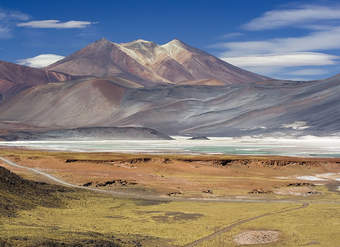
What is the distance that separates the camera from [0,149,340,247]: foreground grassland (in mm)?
29125

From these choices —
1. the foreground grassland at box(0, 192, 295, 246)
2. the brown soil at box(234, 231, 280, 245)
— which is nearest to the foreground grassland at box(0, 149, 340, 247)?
the foreground grassland at box(0, 192, 295, 246)

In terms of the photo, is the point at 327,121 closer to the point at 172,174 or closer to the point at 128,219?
the point at 172,174

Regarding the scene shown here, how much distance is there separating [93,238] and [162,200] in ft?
62.4

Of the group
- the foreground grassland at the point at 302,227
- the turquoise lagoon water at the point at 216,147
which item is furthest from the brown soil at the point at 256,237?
the turquoise lagoon water at the point at 216,147

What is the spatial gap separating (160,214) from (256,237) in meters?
9.15

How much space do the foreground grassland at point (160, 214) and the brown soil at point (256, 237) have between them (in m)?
0.52

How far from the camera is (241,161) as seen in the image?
73188 millimetres

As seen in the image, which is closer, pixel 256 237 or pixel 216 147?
pixel 256 237

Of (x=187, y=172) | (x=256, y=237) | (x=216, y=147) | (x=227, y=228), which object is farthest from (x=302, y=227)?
(x=216, y=147)

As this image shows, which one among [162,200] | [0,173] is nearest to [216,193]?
[162,200]

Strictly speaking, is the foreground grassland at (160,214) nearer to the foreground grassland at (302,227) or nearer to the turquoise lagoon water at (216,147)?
the foreground grassland at (302,227)

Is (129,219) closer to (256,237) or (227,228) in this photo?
(227,228)

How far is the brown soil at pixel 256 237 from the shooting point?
99.1ft

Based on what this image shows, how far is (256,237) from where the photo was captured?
31.3m
